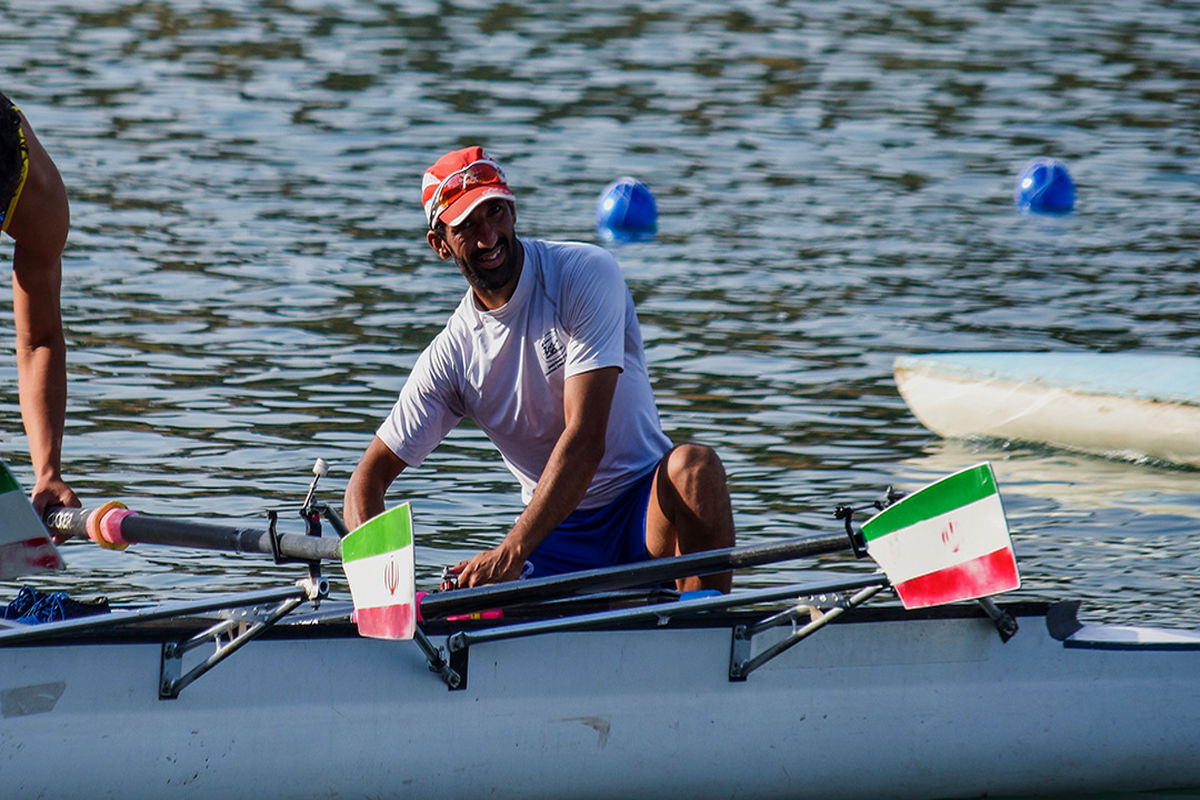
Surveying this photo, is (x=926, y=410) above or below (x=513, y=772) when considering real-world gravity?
below

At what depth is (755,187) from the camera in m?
13.7

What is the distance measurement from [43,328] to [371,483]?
0.98 meters

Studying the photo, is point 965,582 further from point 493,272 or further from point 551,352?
point 493,272

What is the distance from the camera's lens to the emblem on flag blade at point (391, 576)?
373 cm

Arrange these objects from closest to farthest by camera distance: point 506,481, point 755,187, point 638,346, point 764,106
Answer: point 638,346 < point 506,481 < point 755,187 < point 764,106

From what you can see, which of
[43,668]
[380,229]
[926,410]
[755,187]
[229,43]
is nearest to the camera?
[43,668]

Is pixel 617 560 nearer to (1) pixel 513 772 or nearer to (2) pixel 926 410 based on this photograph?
(1) pixel 513 772

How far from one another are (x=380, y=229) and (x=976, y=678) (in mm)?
8341

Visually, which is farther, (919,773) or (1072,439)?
(1072,439)

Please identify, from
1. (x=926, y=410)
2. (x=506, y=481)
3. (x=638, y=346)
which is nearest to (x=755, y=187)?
(x=926, y=410)

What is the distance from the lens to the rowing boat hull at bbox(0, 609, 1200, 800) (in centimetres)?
390

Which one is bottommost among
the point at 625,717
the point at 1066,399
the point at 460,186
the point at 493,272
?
the point at 1066,399

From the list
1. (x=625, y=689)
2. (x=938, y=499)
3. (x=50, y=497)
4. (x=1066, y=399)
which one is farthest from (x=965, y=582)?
(x=1066, y=399)

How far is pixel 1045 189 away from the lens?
42.9ft
